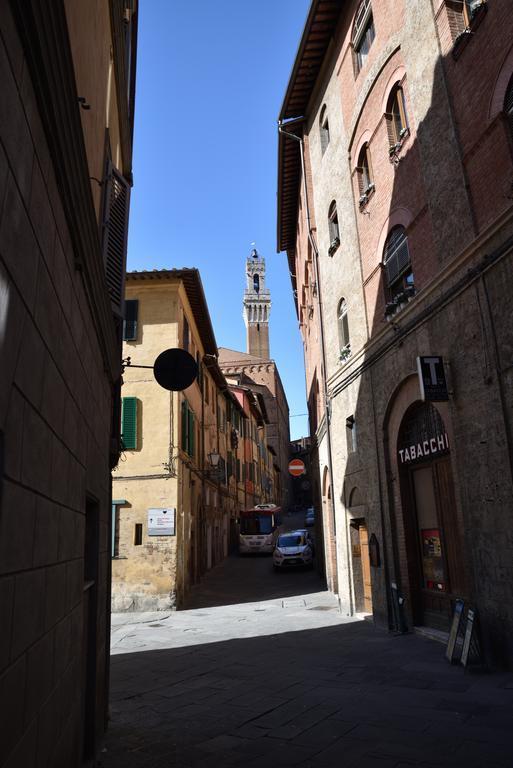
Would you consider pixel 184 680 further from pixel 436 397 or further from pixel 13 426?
pixel 13 426

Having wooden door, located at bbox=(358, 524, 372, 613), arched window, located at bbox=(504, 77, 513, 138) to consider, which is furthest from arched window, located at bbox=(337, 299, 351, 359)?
arched window, located at bbox=(504, 77, 513, 138)

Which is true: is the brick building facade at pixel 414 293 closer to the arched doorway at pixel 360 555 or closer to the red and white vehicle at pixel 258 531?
the arched doorway at pixel 360 555

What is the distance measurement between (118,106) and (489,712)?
27.5ft

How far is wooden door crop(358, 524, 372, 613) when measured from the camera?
1265 centimetres

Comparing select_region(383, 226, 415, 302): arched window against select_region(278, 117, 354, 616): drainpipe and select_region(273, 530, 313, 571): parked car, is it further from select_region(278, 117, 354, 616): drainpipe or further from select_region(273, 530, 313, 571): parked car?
select_region(273, 530, 313, 571): parked car

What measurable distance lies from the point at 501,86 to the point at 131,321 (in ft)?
40.0

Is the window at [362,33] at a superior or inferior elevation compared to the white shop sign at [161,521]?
superior

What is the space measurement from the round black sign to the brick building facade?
391cm

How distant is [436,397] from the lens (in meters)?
8.62

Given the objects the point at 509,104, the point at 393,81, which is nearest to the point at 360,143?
the point at 393,81

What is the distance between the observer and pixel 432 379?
8719 mm

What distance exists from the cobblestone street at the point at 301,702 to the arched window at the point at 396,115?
9.12 meters

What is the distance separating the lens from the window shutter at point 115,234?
5992mm

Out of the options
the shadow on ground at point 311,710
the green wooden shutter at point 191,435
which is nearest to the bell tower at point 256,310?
the green wooden shutter at point 191,435
